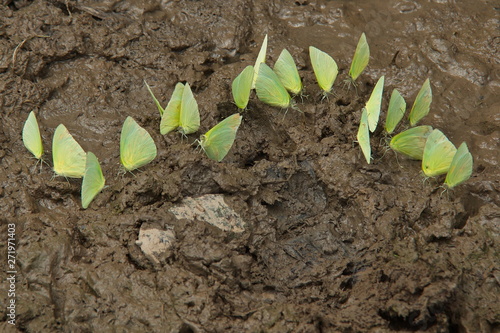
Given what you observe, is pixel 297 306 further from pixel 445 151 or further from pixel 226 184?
pixel 445 151

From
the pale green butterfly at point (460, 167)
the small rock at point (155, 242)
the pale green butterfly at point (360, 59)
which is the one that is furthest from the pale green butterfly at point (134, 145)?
the pale green butterfly at point (460, 167)

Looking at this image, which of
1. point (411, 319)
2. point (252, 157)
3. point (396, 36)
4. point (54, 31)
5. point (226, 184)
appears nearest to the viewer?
point (411, 319)

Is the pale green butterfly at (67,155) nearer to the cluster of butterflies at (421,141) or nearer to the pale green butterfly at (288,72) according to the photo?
the pale green butterfly at (288,72)

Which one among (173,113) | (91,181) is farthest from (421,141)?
(91,181)

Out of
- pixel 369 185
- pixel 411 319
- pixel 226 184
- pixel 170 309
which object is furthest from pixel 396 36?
pixel 170 309

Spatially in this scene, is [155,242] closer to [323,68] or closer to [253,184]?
[253,184]
